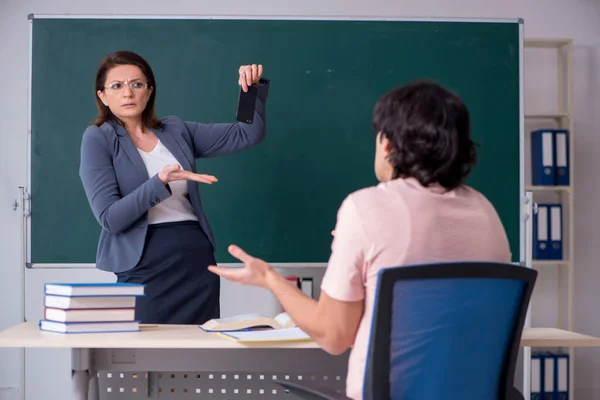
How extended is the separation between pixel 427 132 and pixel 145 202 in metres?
1.18

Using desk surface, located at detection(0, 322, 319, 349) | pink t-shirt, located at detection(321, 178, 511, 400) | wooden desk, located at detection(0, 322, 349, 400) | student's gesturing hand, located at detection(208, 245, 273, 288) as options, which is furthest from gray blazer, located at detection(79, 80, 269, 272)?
pink t-shirt, located at detection(321, 178, 511, 400)

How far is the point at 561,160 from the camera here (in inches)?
171

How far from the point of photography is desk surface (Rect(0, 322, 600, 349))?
1.69 m

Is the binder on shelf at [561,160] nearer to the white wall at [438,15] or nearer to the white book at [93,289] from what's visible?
the white wall at [438,15]

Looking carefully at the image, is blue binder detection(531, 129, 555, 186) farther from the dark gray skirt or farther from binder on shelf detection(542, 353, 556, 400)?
the dark gray skirt

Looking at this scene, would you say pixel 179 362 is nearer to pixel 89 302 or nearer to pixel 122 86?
pixel 89 302

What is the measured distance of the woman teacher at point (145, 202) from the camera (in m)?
2.41

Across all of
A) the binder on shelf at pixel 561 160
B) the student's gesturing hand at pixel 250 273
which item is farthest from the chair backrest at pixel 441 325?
the binder on shelf at pixel 561 160

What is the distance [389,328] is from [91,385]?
3.21ft

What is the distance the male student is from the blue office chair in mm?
68

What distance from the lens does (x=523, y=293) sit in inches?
56.4

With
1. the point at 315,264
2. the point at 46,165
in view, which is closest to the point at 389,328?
the point at 315,264

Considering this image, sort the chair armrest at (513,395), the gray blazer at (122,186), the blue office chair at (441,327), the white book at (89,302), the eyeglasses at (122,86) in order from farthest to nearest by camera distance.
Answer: the eyeglasses at (122,86) < the gray blazer at (122,186) < the white book at (89,302) < the chair armrest at (513,395) < the blue office chair at (441,327)

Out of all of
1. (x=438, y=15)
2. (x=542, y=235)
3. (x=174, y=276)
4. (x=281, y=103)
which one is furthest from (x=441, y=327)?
(x=438, y=15)
